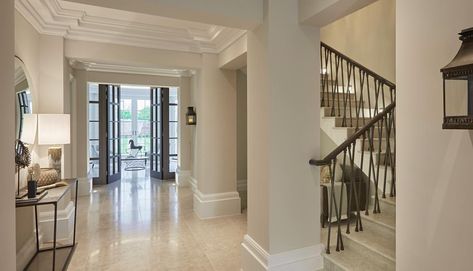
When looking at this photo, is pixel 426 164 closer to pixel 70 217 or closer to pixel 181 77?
pixel 70 217

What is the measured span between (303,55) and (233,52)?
1.71 m

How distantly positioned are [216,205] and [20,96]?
2958mm

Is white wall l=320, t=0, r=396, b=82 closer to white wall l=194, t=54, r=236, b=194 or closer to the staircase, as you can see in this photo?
the staircase

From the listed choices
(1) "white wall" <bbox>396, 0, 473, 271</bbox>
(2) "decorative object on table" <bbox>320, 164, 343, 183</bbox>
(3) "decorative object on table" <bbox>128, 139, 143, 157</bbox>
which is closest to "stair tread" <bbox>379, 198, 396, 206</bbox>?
(2) "decorative object on table" <bbox>320, 164, 343, 183</bbox>

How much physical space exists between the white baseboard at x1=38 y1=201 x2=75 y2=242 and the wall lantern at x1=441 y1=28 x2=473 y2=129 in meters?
4.07

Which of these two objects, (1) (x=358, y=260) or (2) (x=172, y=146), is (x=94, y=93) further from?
(1) (x=358, y=260)

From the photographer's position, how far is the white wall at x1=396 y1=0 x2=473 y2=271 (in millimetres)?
1368

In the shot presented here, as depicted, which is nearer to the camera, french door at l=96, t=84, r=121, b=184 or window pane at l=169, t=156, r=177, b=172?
french door at l=96, t=84, r=121, b=184

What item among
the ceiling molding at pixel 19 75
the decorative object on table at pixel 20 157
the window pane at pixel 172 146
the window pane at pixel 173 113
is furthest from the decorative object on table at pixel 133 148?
the decorative object on table at pixel 20 157

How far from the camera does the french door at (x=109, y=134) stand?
7.18m

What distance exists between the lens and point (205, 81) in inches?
178

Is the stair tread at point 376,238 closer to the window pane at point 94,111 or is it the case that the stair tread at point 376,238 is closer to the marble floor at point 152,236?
the marble floor at point 152,236

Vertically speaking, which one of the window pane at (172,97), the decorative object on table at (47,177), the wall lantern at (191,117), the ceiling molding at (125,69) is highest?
the ceiling molding at (125,69)

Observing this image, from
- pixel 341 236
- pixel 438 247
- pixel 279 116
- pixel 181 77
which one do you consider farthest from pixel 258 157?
pixel 181 77
